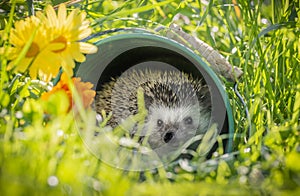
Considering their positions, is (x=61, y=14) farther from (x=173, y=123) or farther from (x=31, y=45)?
(x=173, y=123)

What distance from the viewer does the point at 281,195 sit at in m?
0.82

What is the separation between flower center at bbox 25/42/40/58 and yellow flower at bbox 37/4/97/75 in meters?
0.05

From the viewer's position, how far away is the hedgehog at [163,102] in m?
1.97

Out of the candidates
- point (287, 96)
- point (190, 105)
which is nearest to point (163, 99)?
point (190, 105)

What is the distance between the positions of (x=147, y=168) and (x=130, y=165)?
40mm

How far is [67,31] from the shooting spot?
1.49 m

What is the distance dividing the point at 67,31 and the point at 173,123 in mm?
647

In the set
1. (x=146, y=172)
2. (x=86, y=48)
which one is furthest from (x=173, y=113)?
(x=146, y=172)

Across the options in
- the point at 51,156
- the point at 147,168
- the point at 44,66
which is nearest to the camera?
the point at 51,156

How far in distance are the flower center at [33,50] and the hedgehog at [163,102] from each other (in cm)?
60

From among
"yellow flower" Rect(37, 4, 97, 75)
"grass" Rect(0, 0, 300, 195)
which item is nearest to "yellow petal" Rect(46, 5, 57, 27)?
"yellow flower" Rect(37, 4, 97, 75)

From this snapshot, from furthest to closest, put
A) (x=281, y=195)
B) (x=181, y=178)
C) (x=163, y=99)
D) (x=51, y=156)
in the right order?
(x=163, y=99), (x=181, y=178), (x=51, y=156), (x=281, y=195)

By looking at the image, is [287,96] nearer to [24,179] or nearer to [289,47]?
[289,47]

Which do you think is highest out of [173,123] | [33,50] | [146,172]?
[33,50]
